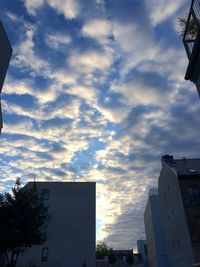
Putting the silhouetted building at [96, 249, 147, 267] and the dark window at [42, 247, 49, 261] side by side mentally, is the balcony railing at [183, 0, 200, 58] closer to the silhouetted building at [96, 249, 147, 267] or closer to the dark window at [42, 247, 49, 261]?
the dark window at [42, 247, 49, 261]

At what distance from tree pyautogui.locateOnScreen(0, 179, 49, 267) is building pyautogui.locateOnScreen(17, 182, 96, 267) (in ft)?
28.9

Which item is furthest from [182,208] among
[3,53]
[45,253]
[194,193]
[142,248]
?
[142,248]

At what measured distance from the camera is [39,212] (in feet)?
78.6

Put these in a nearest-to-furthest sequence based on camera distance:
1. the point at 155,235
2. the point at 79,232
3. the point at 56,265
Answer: the point at 56,265
the point at 79,232
the point at 155,235

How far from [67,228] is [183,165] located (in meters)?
18.2

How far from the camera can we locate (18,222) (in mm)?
22328

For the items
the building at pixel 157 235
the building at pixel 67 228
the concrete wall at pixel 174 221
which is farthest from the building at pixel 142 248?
A: the building at pixel 67 228

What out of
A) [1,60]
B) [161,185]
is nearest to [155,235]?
[161,185]

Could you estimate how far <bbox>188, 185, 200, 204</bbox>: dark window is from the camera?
28.9 meters

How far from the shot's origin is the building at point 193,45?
7066 millimetres

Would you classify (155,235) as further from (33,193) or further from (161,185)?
(33,193)

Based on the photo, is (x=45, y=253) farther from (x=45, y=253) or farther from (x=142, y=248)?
(x=142, y=248)

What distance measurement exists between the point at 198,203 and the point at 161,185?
11.6 meters

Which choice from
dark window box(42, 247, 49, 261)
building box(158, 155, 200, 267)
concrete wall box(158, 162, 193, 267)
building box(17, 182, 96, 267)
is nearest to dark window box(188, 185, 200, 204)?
building box(158, 155, 200, 267)
